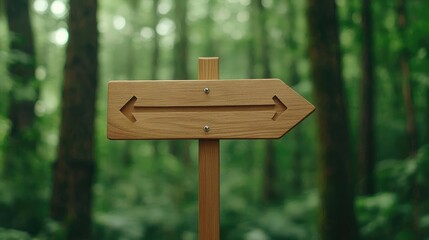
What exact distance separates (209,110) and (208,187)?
49 cm

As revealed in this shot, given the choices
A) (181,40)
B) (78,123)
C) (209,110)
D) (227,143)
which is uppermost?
(181,40)

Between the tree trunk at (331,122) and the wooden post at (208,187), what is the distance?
270 cm

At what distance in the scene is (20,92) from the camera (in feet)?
26.6

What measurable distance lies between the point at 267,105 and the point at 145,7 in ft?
62.7

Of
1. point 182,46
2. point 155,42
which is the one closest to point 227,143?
point 155,42

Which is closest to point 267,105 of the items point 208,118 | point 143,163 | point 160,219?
point 208,118

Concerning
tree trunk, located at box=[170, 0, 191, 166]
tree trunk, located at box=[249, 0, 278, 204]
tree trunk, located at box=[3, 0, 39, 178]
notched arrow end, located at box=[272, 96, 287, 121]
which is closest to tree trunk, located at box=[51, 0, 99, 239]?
tree trunk, located at box=[3, 0, 39, 178]

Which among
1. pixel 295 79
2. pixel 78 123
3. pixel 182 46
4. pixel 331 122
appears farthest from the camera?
pixel 295 79

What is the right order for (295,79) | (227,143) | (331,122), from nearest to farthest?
(331,122), (295,79), (227,143)

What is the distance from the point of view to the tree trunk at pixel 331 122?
5.90m

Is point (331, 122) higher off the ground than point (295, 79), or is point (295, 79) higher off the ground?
point (295, 79)

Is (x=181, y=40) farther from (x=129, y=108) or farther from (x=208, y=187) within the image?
(x=208, y=187)

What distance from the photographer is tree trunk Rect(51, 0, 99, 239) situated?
6297mm

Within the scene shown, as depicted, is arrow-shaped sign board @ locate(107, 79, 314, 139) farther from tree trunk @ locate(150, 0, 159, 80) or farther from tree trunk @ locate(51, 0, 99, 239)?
tree trunk @ locate(150, 0, 159, 80)
